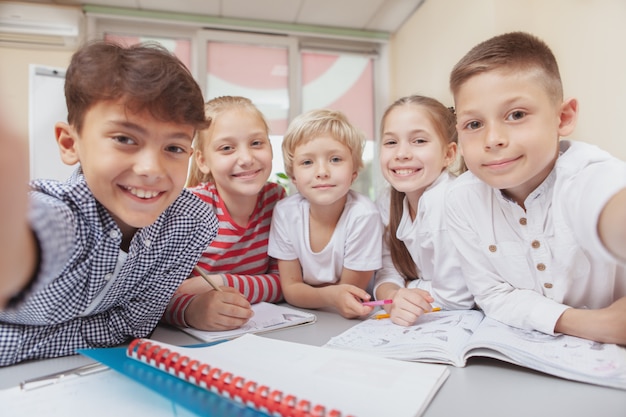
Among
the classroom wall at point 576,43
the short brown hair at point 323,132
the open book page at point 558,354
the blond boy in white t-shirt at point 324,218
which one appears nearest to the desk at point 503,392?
the open book page at point 558,354

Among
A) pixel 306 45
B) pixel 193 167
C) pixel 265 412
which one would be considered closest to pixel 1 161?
pixel 265 412

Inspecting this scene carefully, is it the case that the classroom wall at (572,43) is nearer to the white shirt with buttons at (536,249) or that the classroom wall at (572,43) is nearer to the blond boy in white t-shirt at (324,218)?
the white shirt with buttons at (536,249)

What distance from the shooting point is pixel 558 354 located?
1.13ft

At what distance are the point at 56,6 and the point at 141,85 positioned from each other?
6.60 feet

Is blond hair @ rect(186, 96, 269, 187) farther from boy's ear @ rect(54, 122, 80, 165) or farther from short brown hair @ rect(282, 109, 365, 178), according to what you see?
boy's ear @ rect(54, 122, 80, 165)

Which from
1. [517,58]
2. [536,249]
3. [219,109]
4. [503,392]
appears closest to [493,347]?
[503,392]

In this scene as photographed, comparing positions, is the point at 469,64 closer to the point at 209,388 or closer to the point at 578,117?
the point at 578,117

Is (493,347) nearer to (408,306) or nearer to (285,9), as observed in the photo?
(408,306)

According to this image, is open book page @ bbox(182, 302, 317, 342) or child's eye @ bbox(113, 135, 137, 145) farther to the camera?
open book page @ bbox(182, 302, 317, 342)

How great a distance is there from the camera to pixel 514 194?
18.8 inches

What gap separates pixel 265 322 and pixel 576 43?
1.53 feet

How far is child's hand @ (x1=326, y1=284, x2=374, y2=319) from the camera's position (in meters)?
0.54


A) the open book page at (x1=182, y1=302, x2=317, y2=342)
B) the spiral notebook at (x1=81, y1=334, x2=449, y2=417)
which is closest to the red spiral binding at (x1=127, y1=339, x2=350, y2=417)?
the spiral notebook at (x1=81, y1=334, x2=449, y2=417)

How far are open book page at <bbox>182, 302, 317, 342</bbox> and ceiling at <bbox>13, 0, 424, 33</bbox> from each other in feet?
5.42
